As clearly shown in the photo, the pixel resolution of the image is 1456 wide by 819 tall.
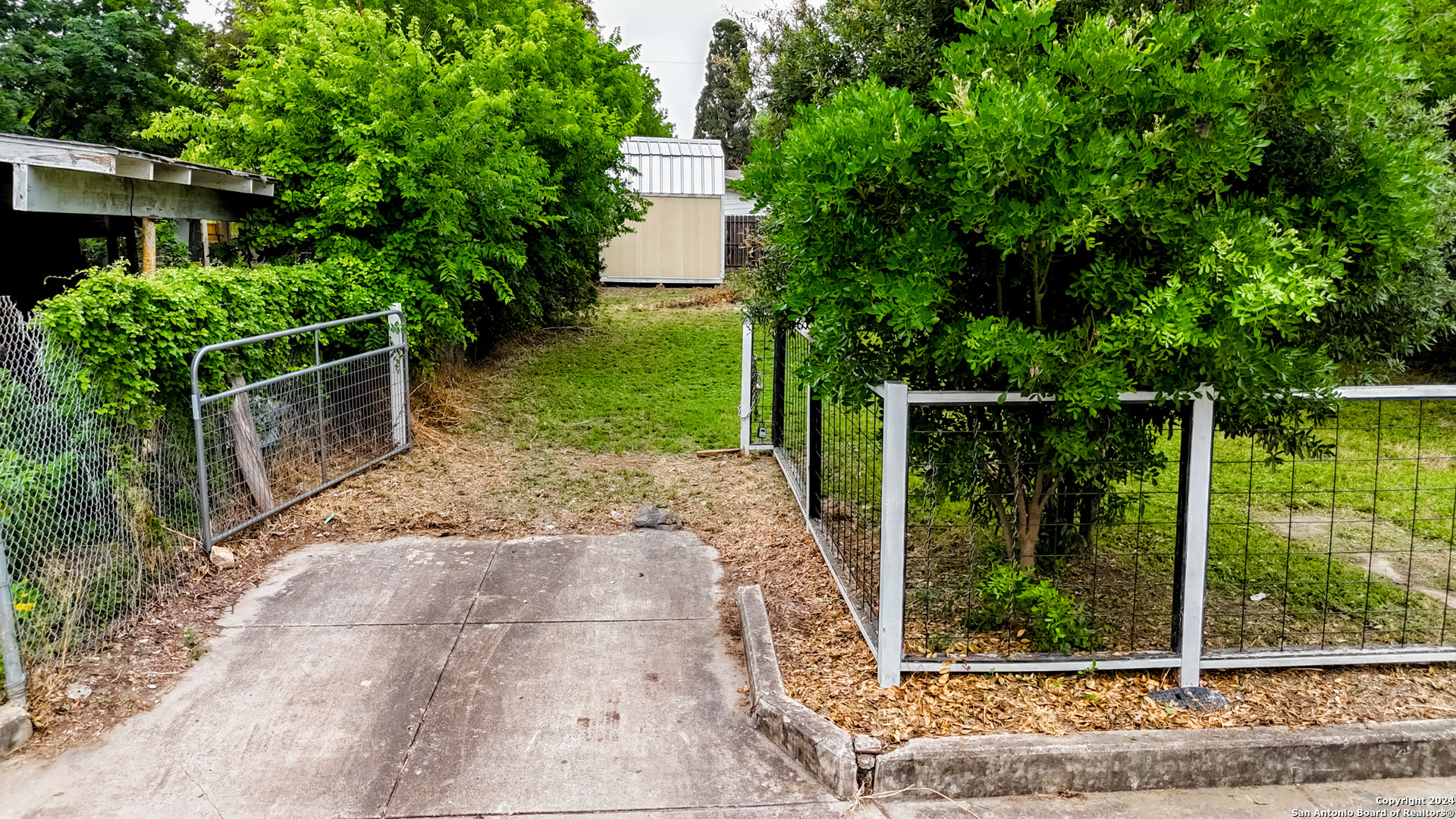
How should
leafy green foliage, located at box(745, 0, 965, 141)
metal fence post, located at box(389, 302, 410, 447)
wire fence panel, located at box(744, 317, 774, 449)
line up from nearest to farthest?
leafy green foliage, located at box(745, 0, 965, 141), wire fence panel, located at box(744, 317, 774, 449), metal fence post, located at box(389, 302, 410, 447)

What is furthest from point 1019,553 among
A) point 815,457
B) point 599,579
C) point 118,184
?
point 118,184

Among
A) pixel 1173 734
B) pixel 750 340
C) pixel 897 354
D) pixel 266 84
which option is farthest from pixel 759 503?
pixel 266 84

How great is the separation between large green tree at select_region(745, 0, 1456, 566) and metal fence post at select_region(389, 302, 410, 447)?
566 cm

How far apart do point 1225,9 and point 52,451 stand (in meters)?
5.47

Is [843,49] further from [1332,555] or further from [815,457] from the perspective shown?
[1332,555]

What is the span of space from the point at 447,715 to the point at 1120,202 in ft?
10.6

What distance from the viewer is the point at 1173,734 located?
3.62 metres

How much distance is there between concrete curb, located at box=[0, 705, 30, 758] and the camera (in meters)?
3.73

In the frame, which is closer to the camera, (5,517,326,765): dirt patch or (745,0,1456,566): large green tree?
(745,0,1456,566): large green tree

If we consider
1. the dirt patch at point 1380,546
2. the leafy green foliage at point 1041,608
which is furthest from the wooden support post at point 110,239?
the dirt patch at point 1380,546

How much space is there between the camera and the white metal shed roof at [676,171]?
24094 millimetres

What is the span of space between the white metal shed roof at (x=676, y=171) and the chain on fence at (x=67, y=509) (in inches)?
751

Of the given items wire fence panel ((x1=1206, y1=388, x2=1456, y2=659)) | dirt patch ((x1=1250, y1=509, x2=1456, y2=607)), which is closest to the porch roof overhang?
wire fence panel ((x1=1206, y1=388, x2=1456, y2=659))

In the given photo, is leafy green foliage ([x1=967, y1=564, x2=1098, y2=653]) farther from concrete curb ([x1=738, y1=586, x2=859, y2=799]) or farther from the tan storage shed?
the tan storage shed
